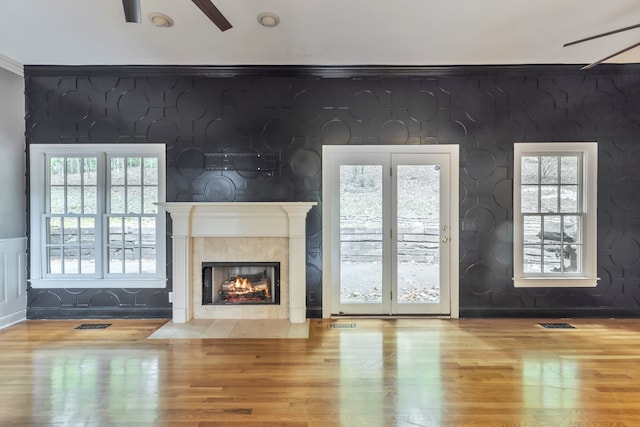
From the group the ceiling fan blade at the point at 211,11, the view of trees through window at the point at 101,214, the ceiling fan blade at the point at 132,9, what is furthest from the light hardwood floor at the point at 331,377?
the ceiling fan blade at the point at 211,11

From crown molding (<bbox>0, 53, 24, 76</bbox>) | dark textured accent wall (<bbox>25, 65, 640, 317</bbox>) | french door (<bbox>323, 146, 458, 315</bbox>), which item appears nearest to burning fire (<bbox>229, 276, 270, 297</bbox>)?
dark textured accent wall (<bbox>25, 65, 640, 317</bbox>)

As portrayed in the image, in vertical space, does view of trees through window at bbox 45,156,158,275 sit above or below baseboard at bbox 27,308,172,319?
above

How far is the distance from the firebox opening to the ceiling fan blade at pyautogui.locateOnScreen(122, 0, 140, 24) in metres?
2.67

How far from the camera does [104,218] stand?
4203mm

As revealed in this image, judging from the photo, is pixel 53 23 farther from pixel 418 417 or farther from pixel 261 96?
pixel 418 417

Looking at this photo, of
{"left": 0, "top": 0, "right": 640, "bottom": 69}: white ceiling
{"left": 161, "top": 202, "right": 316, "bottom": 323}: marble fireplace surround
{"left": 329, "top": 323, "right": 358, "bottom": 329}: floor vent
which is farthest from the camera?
{"left": 161, "top": 202, "right": 316, "bottom": 323}: marble fireplace surround

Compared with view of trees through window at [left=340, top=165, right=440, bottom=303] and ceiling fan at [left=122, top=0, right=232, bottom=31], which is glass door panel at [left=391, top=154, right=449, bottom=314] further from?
ceiling fan at [left=122, top=0, right=232, bottom=31]

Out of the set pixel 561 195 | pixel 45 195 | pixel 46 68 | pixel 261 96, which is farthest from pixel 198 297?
pixel 561 195

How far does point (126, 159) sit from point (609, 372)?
17.0 ft

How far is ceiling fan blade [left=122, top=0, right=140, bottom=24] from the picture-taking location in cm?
202

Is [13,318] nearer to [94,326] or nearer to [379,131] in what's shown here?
[94,326]

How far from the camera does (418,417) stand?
216 centimetres

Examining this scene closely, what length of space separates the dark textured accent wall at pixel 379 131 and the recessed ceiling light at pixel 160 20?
0.94 meters

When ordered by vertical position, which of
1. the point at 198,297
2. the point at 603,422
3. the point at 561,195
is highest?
the point at 561,195
